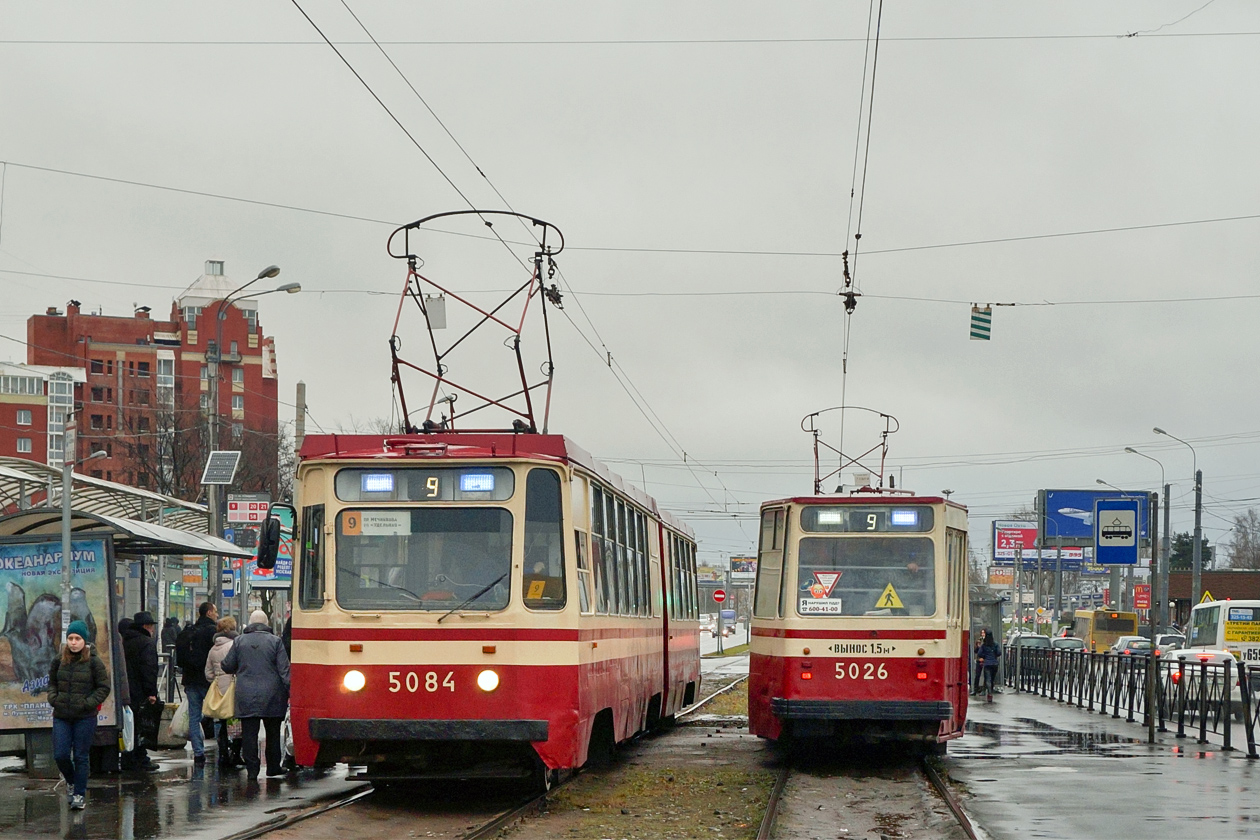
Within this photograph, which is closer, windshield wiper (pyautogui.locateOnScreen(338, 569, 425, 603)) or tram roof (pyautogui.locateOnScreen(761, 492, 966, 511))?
windshield wiper (pyautogui.locateOnScreen(338, 569, 425, 603))

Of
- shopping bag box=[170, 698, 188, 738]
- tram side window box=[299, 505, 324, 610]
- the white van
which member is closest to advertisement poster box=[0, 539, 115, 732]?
shopping bag box=[170, 698, 188, 738]

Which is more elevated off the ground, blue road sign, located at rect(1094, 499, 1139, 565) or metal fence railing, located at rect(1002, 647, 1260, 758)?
blue road sign, located at rect(1094, 499, 1139, 565)

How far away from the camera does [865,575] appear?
56.4 feet

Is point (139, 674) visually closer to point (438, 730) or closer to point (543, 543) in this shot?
point (438, 730)

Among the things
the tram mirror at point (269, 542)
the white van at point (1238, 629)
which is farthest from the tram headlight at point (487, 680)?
the white van at point (1238, 629)

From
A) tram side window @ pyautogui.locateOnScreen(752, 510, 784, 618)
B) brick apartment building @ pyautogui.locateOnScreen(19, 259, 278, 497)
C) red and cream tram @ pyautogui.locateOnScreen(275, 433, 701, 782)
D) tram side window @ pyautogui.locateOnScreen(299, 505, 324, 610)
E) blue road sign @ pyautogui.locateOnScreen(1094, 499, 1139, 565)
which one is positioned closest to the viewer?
red and cream tram @ pyautogui.locateOnScreen(275, 433, 701, 782)

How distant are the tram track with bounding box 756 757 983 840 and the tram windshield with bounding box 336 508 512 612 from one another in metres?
2.64

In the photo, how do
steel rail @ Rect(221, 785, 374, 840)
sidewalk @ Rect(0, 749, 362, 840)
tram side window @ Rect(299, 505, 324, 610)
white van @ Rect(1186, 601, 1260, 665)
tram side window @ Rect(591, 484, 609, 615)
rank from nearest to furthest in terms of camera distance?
steel rail @ Rect(221, 785, 374, 840), sidewalk @ Rect(0, 749, 362, 840), tram side window @ Rect(299, 505, 324, 610), tram side window @ Rect(591, 484, 609, 615), white van @ Rect(1186, 601, 1260, 665)

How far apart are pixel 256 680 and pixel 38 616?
199 centimetres

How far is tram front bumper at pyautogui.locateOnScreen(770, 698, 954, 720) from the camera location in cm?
1662

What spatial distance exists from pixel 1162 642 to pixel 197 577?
3106 centimetres

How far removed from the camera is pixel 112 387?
355 feet

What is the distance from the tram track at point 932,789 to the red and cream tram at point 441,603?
162cm

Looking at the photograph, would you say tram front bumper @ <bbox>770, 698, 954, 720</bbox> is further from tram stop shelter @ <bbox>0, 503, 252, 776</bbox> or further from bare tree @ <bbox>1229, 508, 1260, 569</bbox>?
bare tree @ <bbox>1229, 508, 1260, 569</bbox>
